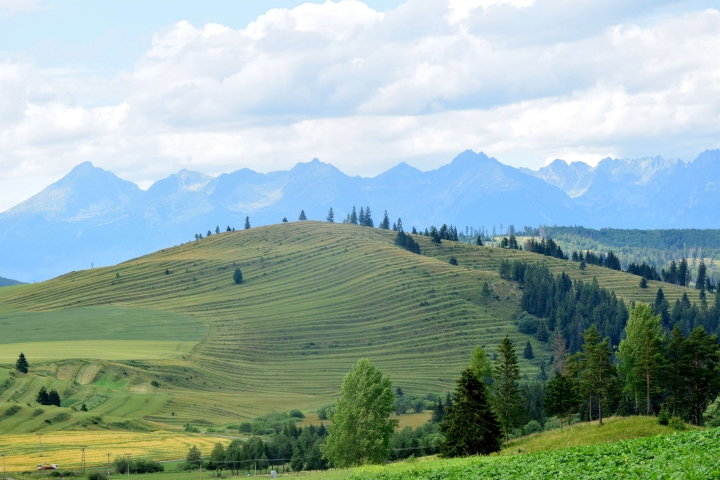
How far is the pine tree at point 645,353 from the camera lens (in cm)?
9069

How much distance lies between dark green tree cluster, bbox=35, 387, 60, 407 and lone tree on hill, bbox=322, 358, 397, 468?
321 feet

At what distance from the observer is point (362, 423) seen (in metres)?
88.9

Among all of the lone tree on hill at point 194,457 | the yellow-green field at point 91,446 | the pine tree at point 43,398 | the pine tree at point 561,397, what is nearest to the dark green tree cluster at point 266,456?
the lone tree on hill at point 194,457

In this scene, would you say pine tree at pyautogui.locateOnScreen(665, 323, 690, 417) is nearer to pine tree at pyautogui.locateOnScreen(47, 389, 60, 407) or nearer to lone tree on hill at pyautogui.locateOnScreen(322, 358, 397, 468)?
lone tree on hill at pyautogui.locateOnScreen(322, 358, 397, 468)

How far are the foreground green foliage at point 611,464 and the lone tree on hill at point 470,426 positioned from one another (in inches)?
882

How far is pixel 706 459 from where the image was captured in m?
36.4

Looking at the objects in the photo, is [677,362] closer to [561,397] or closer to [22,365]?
[561,397]

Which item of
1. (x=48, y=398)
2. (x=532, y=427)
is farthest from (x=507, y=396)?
(x=48, y=398)

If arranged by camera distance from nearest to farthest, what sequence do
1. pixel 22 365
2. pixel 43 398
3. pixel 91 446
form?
pixel 91 446
pixel 43 398
pixel 22 365

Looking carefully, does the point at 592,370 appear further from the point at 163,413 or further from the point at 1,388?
the point at 1,388

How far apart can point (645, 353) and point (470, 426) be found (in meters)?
27.9

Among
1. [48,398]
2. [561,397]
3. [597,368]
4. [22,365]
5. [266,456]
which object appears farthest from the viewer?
[22,365]

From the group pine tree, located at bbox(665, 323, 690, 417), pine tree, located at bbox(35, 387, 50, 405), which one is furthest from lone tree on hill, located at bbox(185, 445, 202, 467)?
pine tree, located at bbox(665, 323, 690, 417)

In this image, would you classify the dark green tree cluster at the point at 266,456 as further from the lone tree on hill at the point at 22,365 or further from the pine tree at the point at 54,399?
the lone tree on hill at the point at 22,365
